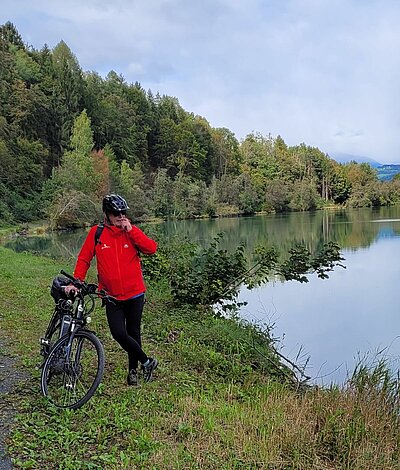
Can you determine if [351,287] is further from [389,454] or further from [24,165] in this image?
[24,165]

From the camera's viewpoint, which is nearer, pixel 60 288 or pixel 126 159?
pixel 60 288

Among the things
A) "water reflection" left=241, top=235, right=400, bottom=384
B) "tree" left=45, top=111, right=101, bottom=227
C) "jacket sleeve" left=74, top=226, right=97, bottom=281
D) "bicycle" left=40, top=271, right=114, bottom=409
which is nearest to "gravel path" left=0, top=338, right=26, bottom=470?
"bicycle" left=40, top=271, right=114, bottom=409

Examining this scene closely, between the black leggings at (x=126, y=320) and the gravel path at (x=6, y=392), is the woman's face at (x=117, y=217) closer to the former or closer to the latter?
the black leggings at (x=126, y=320)

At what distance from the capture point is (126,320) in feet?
14.2

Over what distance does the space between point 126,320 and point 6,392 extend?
3.82 feet

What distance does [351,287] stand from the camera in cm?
1445

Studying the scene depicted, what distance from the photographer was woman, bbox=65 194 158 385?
4.10m

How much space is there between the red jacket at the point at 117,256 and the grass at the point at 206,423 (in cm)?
92

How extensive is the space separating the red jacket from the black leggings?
0.09m

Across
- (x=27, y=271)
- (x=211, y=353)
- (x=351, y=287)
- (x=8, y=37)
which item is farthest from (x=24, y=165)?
(x=211, y=353)

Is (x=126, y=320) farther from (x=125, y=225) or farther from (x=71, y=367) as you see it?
(x=125, y=225)

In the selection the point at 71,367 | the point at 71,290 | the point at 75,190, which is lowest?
the point at 71,367

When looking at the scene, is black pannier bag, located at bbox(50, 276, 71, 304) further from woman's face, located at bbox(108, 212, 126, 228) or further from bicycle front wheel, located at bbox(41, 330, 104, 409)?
woman's face, located at bbox(108, 212, 126, 228)

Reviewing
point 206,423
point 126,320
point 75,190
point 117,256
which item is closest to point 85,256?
point 117,256
